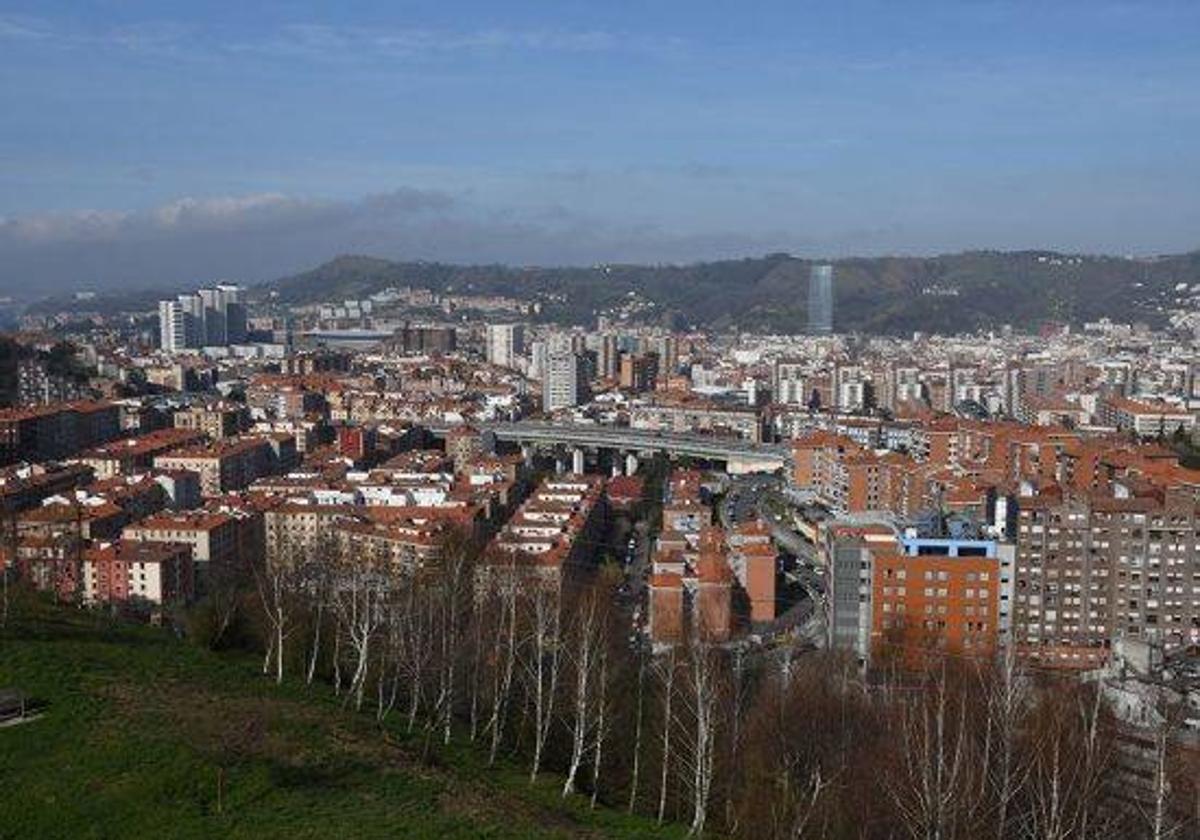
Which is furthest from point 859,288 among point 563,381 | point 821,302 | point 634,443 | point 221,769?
point 221,769

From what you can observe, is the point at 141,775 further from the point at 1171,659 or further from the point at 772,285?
the point at 772,285

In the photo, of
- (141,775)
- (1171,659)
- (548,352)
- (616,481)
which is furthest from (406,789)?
(548,352)

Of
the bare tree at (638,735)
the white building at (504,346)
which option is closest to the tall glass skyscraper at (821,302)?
the white building at (504,346)

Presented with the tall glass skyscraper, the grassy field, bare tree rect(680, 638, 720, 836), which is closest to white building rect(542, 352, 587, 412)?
bare tree rect(680, 638, 720, 836)

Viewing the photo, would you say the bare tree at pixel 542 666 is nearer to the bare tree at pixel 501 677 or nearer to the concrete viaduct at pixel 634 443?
the bare tree at pixel 501 677

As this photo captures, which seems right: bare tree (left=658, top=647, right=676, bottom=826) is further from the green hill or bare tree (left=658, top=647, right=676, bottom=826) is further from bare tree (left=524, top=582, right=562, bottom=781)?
the green hill

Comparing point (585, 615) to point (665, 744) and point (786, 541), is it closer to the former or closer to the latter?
point (665, 744)

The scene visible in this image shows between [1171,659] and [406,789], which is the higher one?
[406,789]
